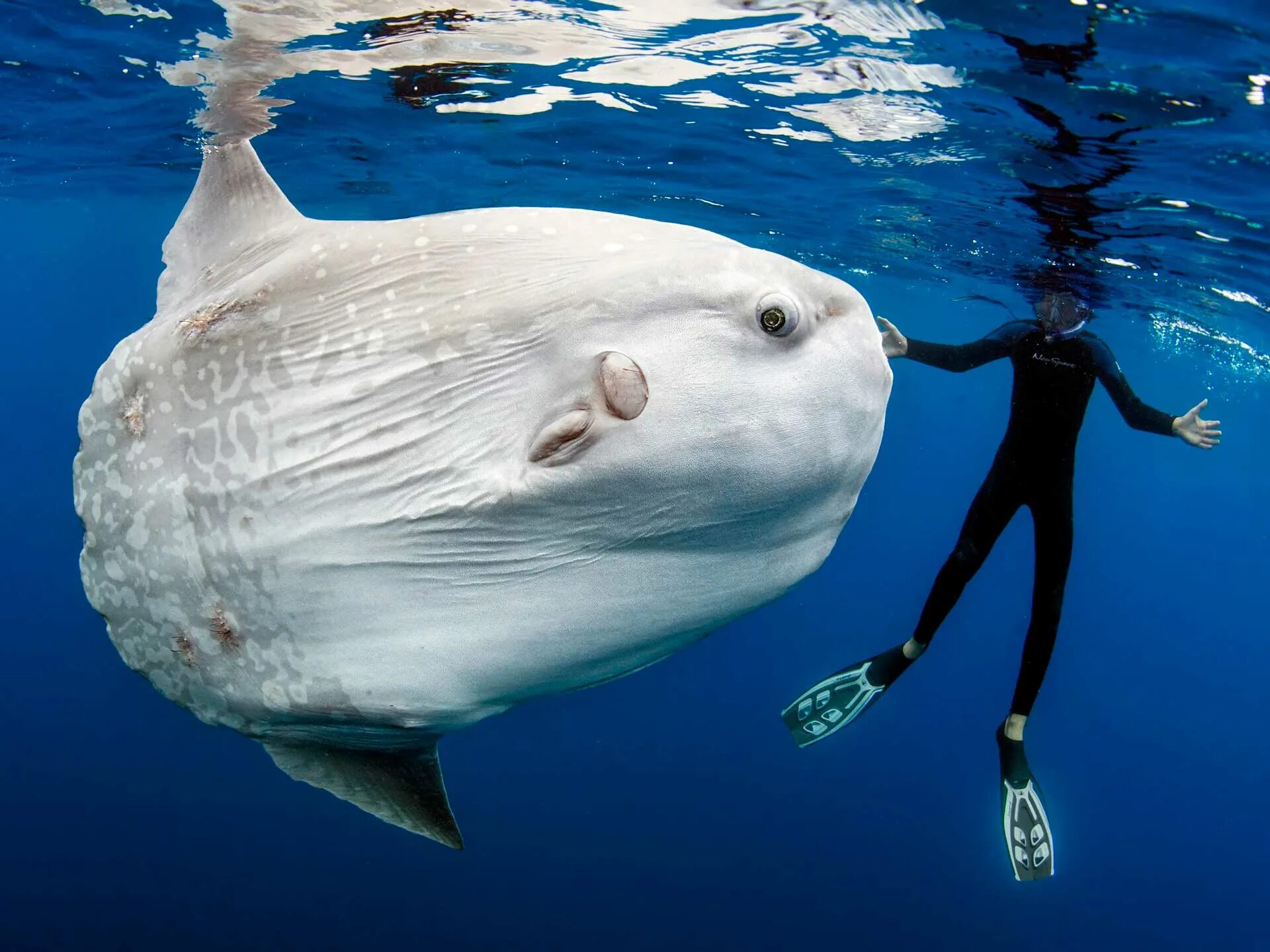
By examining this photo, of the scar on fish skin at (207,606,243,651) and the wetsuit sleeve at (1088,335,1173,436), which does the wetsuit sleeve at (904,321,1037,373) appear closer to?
the wetsuit sleeve at (1088,335,1173,436)

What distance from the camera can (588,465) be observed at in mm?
1753

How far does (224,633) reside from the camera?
211 cm

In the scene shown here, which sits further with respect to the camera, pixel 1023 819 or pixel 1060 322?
pixel 1060 322

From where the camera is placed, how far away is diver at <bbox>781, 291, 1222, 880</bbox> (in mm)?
5504

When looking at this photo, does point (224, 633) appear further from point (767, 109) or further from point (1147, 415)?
point (767, 109)

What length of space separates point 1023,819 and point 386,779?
459cm

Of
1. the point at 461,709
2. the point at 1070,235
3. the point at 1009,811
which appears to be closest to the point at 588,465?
the point at 461,709

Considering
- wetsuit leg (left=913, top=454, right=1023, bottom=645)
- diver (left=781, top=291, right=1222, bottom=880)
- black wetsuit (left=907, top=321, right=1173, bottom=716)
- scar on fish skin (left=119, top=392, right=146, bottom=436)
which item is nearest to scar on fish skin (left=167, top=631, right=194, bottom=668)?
scar on fish skin (left=119, top=392, right=146, bottom=436)

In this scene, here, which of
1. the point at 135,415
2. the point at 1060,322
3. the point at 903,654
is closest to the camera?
the point at 135,415

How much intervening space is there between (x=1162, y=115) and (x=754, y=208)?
7336 mm

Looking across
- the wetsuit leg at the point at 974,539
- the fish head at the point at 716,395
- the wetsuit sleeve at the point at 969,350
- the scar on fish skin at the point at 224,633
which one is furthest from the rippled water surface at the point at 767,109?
the scar on fish skin at the point at 224,633

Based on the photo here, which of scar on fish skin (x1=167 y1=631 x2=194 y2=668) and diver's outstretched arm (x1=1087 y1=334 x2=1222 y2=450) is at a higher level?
scar on fish skin (x1=167 y1=631 x2=194 y2=668)

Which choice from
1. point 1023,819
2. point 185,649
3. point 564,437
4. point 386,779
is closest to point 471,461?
point 564,437

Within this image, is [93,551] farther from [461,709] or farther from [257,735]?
[461,709]
